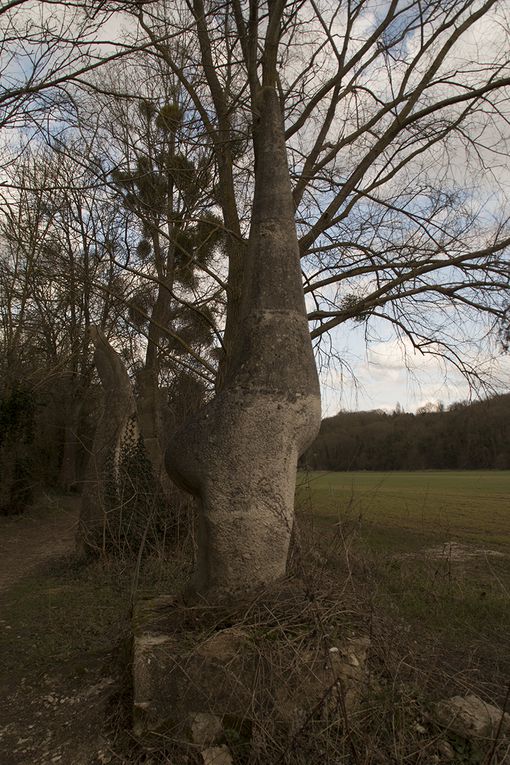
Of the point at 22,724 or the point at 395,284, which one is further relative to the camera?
the point at 395,284

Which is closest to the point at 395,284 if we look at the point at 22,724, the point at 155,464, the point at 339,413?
the point at 339,413

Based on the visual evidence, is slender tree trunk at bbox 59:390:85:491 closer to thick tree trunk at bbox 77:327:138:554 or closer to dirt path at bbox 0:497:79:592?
dirt path at bbox 0:497:79:592

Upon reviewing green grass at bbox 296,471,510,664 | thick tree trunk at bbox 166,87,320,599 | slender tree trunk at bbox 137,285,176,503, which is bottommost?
green grass at bbox 296,471,510,664

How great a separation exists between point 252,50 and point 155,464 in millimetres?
6891

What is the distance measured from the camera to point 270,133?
4242mm

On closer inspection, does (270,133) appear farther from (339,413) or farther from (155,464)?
(155,464)

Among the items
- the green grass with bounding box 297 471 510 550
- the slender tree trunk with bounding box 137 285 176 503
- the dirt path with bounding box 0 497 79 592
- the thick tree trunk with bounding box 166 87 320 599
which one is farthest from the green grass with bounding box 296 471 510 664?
the dirt path with bounding box 0 497 79 592

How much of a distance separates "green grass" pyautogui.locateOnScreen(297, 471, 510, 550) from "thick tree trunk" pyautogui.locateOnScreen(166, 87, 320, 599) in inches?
82.2

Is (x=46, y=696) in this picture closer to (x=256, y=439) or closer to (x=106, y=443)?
(x=256, y=439)

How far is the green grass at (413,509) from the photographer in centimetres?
758

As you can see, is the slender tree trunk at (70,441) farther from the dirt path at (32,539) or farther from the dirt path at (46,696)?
the dirt path at (46,696)

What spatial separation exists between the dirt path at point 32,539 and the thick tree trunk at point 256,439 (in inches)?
248

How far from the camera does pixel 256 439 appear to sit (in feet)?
11.6

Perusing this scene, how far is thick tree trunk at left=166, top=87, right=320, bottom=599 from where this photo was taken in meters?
3.50
